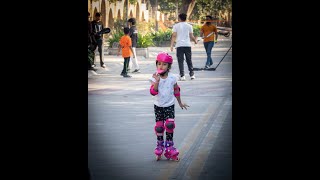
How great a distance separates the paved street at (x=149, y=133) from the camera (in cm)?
695

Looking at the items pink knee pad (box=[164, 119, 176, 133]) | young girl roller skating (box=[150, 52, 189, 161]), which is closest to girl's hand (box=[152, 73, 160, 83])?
young girl roller skating (box=[150, 52, 189, 161])

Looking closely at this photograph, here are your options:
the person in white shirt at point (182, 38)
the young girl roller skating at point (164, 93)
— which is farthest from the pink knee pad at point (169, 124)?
the person in white shirt at point (182, 38)

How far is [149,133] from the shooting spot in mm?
9008

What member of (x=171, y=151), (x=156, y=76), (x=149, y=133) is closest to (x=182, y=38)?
Result: (x=149, y=133)

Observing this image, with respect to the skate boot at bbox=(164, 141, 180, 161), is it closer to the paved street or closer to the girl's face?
the paved street

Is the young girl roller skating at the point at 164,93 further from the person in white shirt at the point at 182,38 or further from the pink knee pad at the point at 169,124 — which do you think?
the person in white shirt at the point at 182,38

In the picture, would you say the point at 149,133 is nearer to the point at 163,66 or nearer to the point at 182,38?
the point at 163,66
